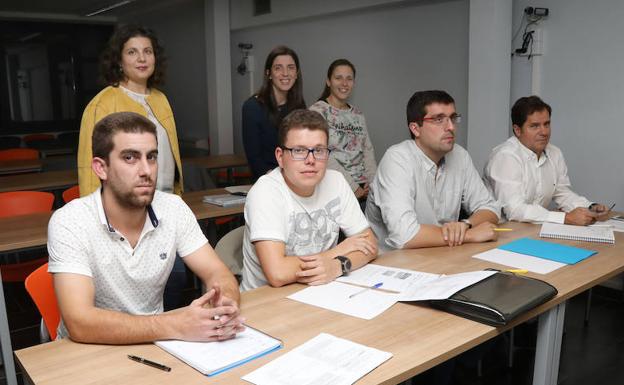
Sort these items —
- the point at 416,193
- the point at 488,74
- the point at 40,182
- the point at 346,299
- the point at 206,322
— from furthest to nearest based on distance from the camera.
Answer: the point at 40,182
the point at 488,74
the point at 416,193
the point at 346,299
the point at 206,322

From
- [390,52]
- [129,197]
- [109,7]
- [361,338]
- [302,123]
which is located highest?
[109,7]

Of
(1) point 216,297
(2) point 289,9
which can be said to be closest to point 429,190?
(1) point 216,297

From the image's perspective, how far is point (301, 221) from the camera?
7.43 feet

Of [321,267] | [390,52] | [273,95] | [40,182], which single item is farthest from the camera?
[390,52]

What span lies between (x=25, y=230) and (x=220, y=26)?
16.2ft

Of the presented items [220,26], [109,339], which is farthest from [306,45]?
[109,339]

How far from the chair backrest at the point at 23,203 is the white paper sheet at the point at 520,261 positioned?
2.83 meters

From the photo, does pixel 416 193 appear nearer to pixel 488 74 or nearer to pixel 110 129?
pixel 110 129

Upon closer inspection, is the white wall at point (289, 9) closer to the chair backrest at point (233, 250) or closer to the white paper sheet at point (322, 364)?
the chair backrest at point (233, 250)

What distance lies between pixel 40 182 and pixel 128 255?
3441mm

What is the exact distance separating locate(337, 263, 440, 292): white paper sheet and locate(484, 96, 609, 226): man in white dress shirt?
116 centimetres

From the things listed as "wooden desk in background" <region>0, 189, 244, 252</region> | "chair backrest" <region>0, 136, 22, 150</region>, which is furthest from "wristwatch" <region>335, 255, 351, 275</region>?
"chair backrest" <region>0, 136, 22, 150</region>

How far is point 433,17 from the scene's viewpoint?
4875 mm

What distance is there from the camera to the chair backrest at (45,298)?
6.21 ft
